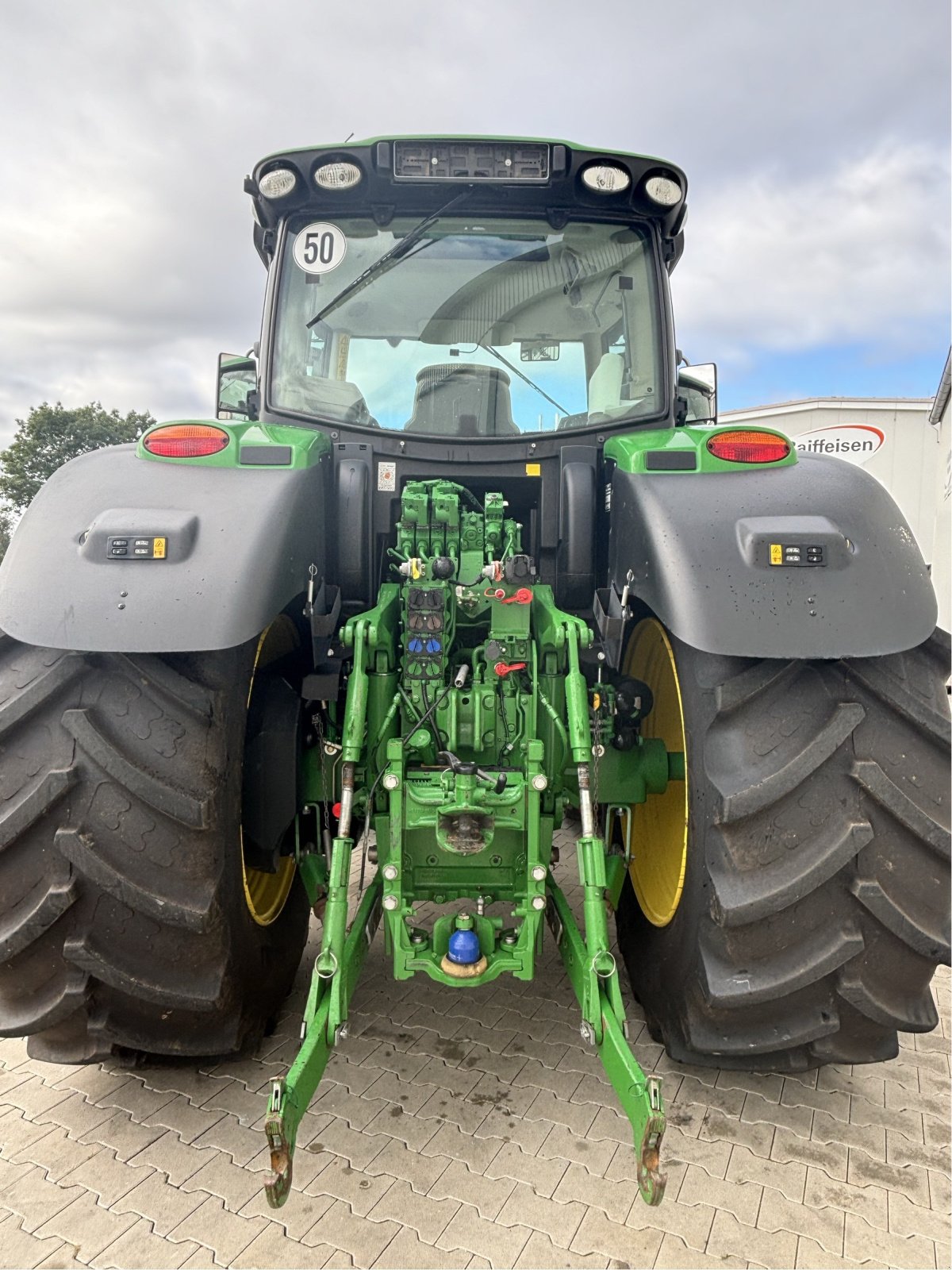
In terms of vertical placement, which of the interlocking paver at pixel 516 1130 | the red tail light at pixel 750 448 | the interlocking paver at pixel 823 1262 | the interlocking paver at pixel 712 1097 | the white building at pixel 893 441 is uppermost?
the white building at pixel 893 441

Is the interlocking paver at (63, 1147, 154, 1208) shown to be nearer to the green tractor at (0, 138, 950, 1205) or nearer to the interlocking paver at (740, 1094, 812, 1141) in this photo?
the green tractor at (0, 138, 950, 1205)

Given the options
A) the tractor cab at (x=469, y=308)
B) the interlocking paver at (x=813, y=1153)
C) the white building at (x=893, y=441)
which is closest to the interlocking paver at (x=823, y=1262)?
the interlocking paver at (x=813, y=1153)

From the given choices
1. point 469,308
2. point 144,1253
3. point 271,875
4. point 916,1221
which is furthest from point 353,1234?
point 469,308

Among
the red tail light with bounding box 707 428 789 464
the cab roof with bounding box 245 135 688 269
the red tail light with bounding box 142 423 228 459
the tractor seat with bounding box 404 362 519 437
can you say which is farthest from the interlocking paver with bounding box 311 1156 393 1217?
the cab roof with bounding box 245 135 688 269

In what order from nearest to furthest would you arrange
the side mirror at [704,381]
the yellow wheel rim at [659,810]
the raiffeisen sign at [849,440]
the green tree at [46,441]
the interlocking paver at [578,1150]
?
the interlocking paver at [578,1150], the yellow wheel rim at [659,810], the side mirror at [704,381], the raiffeisen sign at [849,440], the green tree at [46,441]

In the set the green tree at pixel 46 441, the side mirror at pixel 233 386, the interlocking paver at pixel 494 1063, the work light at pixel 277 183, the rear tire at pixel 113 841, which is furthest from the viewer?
the green tree at pixel 46 441

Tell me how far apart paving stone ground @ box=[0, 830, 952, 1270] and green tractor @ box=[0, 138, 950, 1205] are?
0.25 meters

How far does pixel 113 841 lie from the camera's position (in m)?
1.98

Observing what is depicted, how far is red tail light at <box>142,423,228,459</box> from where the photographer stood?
2354 millimetres

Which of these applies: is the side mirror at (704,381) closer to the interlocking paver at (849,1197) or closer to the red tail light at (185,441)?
the red tail light at (185,441)

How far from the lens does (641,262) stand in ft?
9.98

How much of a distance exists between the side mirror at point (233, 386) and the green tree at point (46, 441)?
28.8 meters

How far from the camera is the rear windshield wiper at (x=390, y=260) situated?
285 cm

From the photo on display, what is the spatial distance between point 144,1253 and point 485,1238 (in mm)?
770
